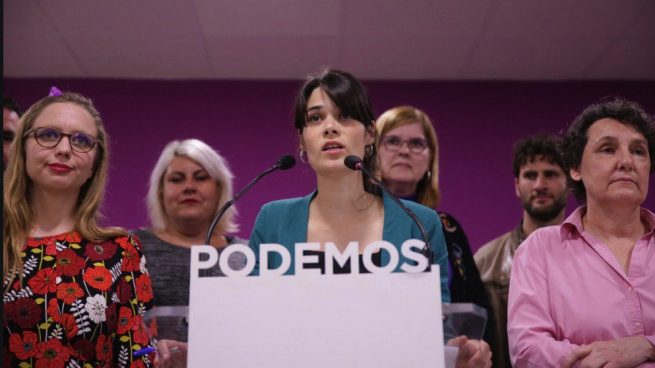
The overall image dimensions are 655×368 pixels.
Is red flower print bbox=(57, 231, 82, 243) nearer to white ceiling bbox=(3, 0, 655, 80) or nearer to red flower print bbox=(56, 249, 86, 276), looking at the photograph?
red flower print bbox=(56, 249, 86, 276)

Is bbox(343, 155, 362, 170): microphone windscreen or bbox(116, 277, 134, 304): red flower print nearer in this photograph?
bbox(343, 155, 362, 170): microphone windscreen

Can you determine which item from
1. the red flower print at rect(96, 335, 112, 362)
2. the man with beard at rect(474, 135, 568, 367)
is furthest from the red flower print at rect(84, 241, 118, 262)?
the man with beard at rect(474, 135, 568, 367)

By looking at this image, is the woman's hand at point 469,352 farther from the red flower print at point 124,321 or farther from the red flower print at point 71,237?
the red flower print at point 71,237

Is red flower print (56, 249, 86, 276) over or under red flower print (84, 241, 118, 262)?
under

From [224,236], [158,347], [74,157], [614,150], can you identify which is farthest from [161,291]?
[614,150]

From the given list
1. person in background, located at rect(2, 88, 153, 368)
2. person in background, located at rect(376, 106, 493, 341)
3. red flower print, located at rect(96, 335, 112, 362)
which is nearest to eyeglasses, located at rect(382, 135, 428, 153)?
person in background, located at rect(376, 106, 493, 341)

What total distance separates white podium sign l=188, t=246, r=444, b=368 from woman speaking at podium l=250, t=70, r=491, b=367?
45 centimetres

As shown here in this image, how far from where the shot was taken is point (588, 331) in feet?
5.86

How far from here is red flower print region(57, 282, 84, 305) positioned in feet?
6.21

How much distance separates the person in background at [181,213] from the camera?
267 cm

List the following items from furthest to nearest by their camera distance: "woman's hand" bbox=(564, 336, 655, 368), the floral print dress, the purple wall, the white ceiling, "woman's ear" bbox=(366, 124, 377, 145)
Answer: the purple wall
the white ceiling
"woman's ear" bbox=(366, 124, 377, 145)
the floral print dress
"woman's hand" bbox=(564, 336, 655, 368)

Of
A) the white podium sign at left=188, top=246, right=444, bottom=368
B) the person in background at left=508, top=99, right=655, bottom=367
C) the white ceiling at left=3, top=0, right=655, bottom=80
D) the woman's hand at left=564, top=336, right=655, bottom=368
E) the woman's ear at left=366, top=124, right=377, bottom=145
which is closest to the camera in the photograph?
the white podium sign at left=188, top=246, right=444, bottom=368

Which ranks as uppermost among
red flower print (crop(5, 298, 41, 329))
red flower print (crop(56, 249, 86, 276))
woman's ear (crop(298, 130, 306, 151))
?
woman's ear (crop(298, 130, 306, 151))

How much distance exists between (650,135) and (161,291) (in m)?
1.65
